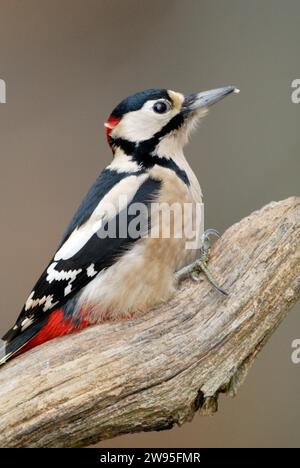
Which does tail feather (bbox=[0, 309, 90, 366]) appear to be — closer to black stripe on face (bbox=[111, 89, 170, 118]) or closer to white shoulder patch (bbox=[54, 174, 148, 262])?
white shoulder patch (bbox=[54, 174, 148, 262])

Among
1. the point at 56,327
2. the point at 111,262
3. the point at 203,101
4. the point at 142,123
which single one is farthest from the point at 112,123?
the point at 56,327

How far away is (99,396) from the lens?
2.12 meters

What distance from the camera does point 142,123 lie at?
94.6 inches

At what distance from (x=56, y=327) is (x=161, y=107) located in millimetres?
684

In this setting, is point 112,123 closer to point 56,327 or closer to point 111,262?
point 111,262

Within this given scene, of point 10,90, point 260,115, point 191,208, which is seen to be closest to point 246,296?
point 191,208

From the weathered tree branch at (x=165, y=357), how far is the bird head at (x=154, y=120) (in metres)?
0.35

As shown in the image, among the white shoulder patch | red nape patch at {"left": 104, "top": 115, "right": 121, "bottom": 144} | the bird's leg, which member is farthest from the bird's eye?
the bird's leg

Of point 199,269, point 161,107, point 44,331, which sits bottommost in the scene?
point 44,331

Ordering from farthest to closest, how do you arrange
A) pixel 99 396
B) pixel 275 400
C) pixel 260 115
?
pixel 260 115, pixel 275 400, pixel 99 396

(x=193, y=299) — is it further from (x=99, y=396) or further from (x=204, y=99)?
(x=204, y=99)

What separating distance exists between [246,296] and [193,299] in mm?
142

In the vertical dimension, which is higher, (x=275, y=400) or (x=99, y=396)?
(x=275, y=400)

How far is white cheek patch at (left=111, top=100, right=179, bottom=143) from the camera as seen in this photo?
2.40 meters
